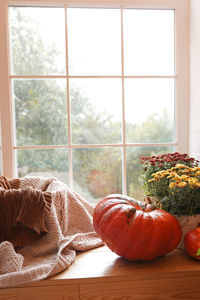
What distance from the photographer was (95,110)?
1.14 m

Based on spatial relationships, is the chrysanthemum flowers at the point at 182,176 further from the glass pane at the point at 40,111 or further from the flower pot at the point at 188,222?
the glass pane at the point at 40,111

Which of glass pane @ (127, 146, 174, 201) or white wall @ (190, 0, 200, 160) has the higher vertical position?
white wall @ (190, 0, 200, 160)

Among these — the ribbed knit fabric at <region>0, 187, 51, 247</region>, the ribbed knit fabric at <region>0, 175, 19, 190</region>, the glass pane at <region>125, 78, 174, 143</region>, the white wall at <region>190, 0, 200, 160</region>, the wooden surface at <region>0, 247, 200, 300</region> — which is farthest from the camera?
the glass pane at <region>125, 78, 174, 143</region>

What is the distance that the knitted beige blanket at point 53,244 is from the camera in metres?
0.67

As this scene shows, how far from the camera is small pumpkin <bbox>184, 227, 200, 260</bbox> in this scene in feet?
2.30

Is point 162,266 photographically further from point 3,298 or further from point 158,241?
point 3,298

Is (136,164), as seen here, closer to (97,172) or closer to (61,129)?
(97,172)

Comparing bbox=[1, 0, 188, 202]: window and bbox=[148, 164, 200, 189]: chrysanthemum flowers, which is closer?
bbox=[148, 164, 200, 189]: chrysanthemum flowers

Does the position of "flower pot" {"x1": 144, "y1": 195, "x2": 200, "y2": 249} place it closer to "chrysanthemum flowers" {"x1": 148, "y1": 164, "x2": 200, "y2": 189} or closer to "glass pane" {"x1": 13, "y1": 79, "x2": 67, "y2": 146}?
"chrysanthemum flowers" {"x1": 148, "y1": 164, "x2": 200, "y2": 189}

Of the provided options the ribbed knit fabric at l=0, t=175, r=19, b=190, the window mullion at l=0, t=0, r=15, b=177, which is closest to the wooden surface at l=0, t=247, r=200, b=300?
the ribbed knit fabric at l=0, t=175, r=19, b=190

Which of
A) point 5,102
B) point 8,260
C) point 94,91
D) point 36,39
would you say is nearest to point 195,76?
point 94,91

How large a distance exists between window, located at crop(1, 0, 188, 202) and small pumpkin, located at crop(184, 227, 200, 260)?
47 cm

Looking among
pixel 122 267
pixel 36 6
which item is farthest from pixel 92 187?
pixel 36 6

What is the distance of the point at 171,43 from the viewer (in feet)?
3.80
